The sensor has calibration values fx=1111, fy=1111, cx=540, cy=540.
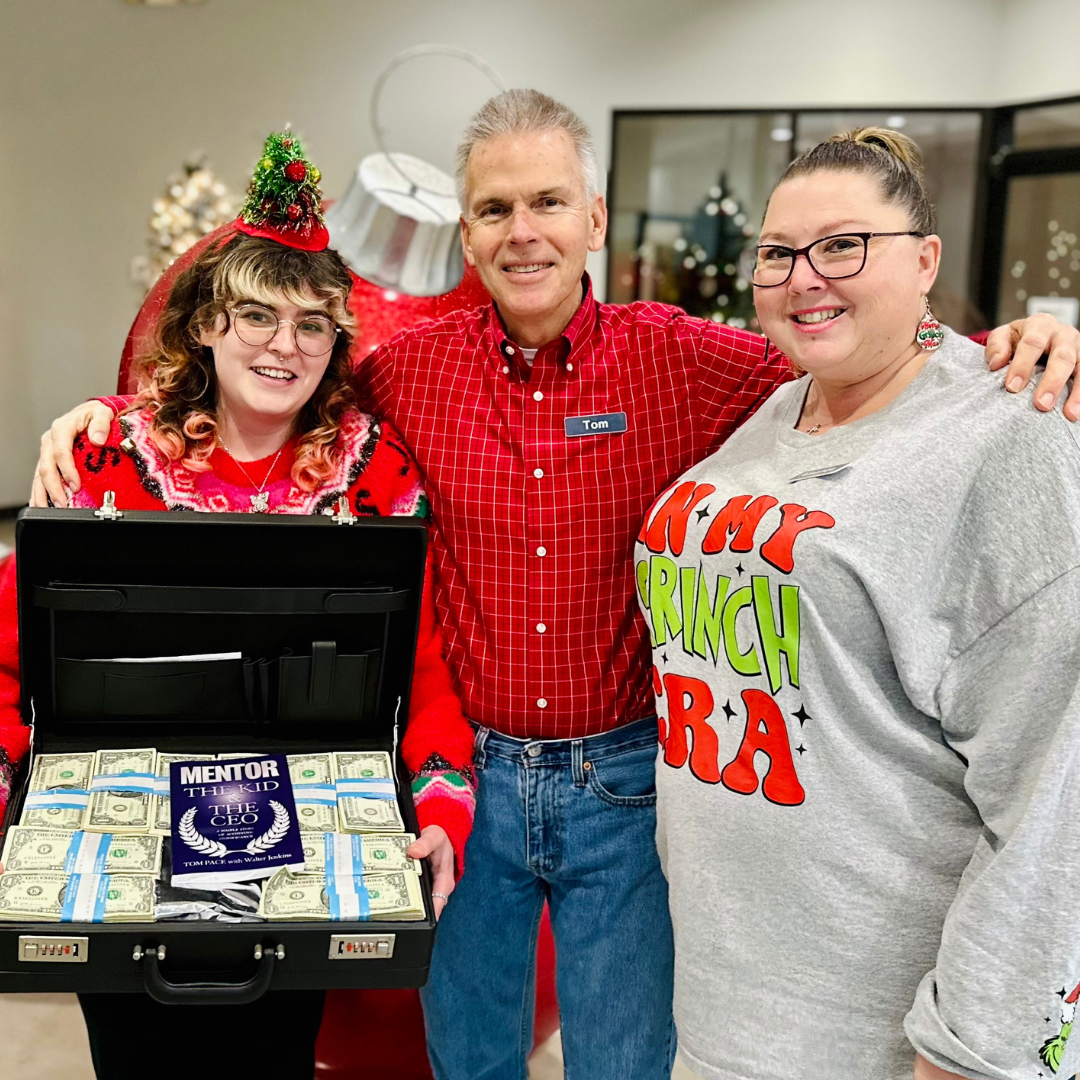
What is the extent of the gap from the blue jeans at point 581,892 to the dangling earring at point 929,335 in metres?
0.71

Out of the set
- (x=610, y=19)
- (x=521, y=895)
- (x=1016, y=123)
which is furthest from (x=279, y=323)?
(x=1016, y=123)

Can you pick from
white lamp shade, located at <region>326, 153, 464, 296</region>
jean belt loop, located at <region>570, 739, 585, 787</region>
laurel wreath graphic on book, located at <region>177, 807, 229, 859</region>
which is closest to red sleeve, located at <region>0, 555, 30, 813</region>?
laurel wreath graphic on book, located at <region>177, 807, 229, 859</region>

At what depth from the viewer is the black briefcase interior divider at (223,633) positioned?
145 cm

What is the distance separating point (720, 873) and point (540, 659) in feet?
1.45

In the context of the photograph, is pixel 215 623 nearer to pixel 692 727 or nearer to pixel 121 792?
pixel 121 792

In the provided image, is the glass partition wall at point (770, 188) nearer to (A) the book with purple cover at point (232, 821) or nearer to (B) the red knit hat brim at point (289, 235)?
(B) the red knit hat brim at point (289, 235)

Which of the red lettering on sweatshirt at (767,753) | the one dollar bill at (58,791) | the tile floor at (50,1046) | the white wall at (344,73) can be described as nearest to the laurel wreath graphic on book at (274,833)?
the one dollar bill at (58,791)

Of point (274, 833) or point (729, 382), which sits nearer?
point (274, 833)

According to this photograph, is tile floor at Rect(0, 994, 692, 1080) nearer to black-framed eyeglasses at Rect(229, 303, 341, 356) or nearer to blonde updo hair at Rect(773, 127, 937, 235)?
black-framed eyeglasses at Rect(229, 303, 341, 356)

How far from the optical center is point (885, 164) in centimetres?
130

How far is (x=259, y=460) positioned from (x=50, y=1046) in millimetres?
1753

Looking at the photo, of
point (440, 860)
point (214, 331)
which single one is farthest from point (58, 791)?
point (214, 331)

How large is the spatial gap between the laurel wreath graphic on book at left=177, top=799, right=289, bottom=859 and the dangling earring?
3.23 feet

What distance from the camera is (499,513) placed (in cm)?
167
